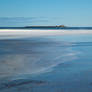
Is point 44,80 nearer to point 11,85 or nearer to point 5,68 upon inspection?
point 11,85

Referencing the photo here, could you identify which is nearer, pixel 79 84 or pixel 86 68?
pixel 79 84

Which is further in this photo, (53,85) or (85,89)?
(53,85)

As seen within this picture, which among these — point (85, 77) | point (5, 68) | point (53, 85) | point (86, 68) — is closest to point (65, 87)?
point (53, 85)

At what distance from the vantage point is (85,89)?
4.63 m

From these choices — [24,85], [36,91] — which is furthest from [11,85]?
[36,91]

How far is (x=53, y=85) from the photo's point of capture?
4930mm

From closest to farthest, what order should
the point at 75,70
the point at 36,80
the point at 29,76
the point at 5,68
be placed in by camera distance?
the point at 36,80 < the point at 29,76 < the point at 75,70 < the point at 5,68

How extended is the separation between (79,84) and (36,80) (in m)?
1.17

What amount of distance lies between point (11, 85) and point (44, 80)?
96cm

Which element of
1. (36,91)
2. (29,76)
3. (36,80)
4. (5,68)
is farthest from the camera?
(5,68)

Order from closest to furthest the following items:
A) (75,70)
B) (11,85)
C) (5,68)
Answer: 1. (11,85)
2. (75,70)
3. (5,68)

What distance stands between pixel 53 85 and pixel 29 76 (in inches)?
44.2

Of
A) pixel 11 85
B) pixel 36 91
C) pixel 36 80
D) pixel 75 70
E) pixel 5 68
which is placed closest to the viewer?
pixel 36 91

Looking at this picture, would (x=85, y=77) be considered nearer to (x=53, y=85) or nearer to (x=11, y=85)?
(x=53, y=85)
